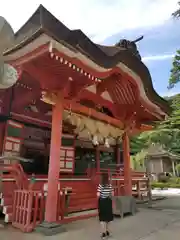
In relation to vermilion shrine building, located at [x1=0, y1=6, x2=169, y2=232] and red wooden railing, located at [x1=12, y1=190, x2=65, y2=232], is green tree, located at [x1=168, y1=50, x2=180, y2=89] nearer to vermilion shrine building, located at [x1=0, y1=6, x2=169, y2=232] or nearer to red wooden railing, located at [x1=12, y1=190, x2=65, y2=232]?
vermilion shrine building, located at [x1=0, y1=6, x2=169, y2=232]

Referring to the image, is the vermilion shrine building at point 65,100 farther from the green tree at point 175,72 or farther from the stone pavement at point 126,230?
the green tree at point 175,72

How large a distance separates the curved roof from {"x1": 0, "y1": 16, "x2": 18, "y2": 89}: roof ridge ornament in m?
0.18

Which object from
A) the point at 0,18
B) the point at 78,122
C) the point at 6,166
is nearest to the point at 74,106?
the point at 78,122

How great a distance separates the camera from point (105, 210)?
4848mm

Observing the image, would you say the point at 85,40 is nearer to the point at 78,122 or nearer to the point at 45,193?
the point at 78,122

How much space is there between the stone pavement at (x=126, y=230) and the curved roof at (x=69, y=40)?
4.01 metres

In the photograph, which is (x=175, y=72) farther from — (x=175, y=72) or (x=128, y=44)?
(x=128, y=44)

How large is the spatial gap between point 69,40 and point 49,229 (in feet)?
14.1

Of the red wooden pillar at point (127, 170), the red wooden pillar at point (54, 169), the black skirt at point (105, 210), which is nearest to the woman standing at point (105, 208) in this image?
the black skirt at point (105, 210)

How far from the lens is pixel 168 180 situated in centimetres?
2642

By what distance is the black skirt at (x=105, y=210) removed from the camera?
15.8 ft

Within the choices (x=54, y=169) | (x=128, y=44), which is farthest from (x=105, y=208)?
(x=128, y=44)

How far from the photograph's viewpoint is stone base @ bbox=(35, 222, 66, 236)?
4.84m

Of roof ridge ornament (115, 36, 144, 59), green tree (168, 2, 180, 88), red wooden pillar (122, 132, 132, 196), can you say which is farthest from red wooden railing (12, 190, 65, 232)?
green tree (168, 2, 180, 88)
